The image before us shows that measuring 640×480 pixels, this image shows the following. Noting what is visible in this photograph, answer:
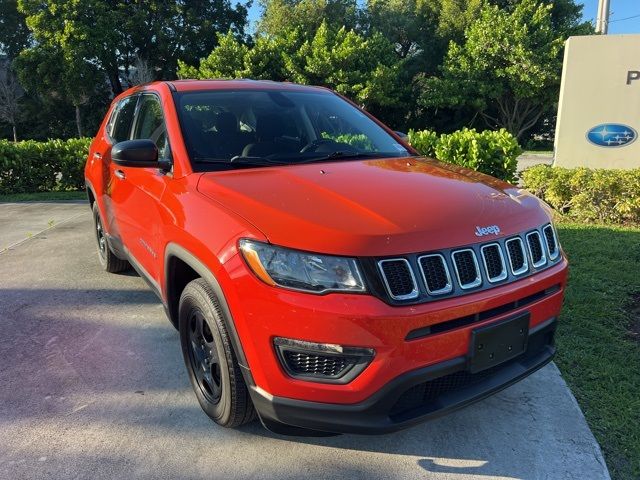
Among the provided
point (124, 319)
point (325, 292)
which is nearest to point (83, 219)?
point (124, 319)

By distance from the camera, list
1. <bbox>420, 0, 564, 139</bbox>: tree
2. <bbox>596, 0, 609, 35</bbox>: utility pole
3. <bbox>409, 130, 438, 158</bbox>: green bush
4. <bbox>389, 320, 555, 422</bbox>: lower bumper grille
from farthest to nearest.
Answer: <bbox>420, 0, 564, 139</bbox>: tree < <bbox>596, 0, 609, 35</bbox>: utility pole < <bbox>409, 130, 438, 158</bbox>: green bush < <bbox>389, 320, 555, 422</bbox>: lower bumper grille

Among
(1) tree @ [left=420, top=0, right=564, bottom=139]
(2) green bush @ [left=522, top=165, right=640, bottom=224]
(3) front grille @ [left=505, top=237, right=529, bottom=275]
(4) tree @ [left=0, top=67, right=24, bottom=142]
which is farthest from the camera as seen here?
(4) tree @ [left=0, top=67, right=24, bottom=142]

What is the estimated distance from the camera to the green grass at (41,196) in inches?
400

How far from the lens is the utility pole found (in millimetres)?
15430

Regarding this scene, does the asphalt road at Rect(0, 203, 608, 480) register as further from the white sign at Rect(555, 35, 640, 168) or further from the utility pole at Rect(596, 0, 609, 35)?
the utility pole at Rect(596, 0, 609, 35)

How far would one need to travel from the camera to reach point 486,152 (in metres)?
7.04

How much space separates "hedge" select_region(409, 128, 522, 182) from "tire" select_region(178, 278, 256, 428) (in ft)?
17.1

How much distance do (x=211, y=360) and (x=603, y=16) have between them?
56.8ft

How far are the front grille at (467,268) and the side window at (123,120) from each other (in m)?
3.12

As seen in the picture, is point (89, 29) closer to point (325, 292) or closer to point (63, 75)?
point (63, 75)

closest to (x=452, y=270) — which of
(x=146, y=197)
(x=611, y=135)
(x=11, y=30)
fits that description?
(x=146, y=197)

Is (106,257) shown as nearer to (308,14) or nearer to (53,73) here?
(53,73)

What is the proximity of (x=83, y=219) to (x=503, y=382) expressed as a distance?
24.1ft

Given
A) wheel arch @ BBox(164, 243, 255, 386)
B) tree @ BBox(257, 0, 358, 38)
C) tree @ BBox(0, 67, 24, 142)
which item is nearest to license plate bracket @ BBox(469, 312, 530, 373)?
wheel arch @ BBox(164, 243, 255, 386)
